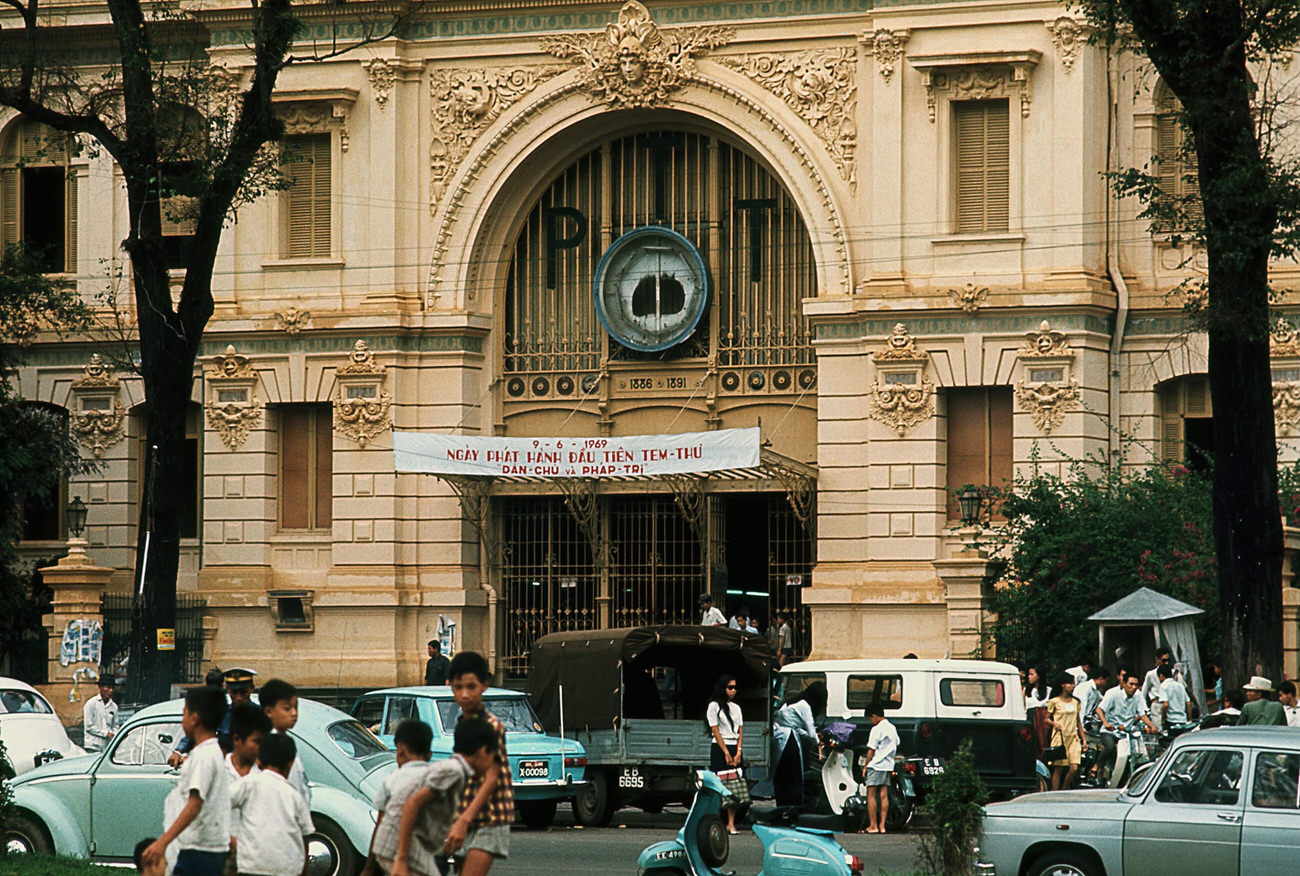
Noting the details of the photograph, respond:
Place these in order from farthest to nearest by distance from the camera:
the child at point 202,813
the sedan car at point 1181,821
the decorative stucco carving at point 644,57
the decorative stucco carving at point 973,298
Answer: the decorative stucco carving at point 644,57
the decorative stucco carving at point 973,298
the sedan car at point 1181,821
the child at point 202,813

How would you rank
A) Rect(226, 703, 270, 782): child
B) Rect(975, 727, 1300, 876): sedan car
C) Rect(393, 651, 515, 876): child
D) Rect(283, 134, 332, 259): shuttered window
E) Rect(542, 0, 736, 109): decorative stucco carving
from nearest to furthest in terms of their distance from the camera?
Rect(393, 651, 515, 876): child
Rect(226, 703, 270, 782): child
Rect(975, 727, 1300, 876): sedan car
Rect(542, 0, 736, 109): decorative stucco carving
Rect(283, 134, 332, 259): shuttered window

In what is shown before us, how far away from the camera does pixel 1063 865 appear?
15.4 metres

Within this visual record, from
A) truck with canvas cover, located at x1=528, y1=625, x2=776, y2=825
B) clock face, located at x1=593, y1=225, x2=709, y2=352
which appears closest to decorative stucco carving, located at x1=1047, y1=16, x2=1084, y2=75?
clock face, located at x1=593, y1=225, x2=709, y2=352

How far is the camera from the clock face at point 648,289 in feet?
123

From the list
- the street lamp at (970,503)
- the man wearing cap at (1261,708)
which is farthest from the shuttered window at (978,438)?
the man wearing cap at (1261,708)

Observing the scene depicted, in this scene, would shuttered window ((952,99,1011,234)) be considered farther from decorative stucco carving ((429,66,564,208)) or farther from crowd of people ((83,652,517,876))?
crowd of people ((83,652,517,876))

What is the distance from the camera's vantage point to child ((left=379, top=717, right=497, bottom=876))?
1071 cm

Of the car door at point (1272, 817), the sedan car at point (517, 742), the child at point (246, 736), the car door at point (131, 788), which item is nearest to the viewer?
the child at point (246, 736)

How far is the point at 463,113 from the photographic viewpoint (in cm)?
3788

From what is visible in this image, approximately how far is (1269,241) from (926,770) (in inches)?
259

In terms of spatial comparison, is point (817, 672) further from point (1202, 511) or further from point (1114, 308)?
point (1114, 308)

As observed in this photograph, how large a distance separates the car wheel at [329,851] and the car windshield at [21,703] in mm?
7947

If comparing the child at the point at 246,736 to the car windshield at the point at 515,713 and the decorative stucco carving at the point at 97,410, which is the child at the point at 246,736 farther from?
the decorative stucco carving at the point at 97,410

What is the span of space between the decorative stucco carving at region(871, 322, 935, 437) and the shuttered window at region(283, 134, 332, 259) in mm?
10475
